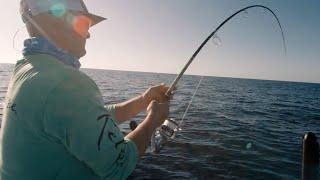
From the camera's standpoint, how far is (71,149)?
5.76 feet

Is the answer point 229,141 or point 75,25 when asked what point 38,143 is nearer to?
point 75,25

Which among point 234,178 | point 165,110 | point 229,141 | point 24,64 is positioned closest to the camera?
point 24,64

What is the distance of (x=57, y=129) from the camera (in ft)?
5.61

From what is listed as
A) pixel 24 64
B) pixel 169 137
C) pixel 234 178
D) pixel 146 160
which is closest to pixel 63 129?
pixel 24 64

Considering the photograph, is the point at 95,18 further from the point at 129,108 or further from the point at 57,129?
the point at 129,108

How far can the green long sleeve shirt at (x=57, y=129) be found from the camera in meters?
1.70

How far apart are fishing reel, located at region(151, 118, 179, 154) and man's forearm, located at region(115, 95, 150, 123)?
0.29 m

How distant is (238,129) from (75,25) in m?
16.6

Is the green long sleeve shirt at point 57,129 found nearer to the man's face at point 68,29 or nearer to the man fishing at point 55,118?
the man fishing at point 55,118

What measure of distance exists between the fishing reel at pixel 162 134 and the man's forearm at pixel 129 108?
0.29m

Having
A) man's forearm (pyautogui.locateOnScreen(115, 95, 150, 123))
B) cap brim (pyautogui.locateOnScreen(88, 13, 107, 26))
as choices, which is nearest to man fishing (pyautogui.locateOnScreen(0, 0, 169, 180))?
cap brim (pyautogui.locateOnScreen(88, 13, 107, 26))

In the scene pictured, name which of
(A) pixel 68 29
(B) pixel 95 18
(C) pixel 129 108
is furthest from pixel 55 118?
(C) pixel 129 108

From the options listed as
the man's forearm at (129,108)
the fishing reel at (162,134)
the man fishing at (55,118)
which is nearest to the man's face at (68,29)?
the man fishing at (55,118)

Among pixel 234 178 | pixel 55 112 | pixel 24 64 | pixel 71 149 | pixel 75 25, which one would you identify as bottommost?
pixel 234 178
